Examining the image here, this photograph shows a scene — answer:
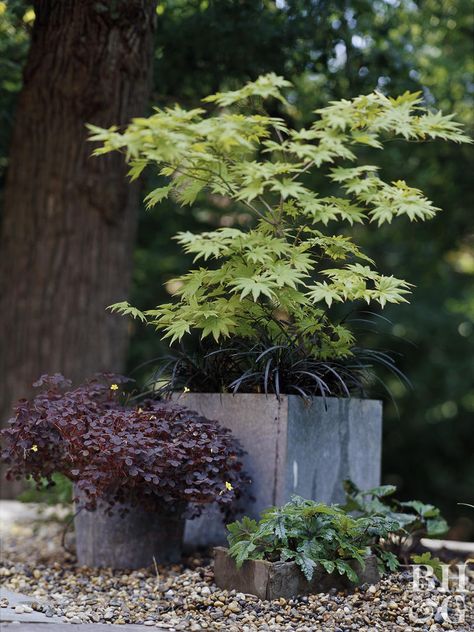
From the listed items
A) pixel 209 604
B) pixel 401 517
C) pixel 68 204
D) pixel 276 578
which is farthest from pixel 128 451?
pixel 68 204

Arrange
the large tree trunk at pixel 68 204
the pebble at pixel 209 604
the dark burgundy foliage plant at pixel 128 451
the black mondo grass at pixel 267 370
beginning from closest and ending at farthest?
the pebble at pixel 209 604, the dark burgundy foliage plant at pixel 128 451, the black mondo grass at pixel 267 370, the large tree trunk at pixel 68 204

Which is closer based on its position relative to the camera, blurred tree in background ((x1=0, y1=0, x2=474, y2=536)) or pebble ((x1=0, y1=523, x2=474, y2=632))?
pebble ((x1=0, y1=523, x2=474, y2=632))

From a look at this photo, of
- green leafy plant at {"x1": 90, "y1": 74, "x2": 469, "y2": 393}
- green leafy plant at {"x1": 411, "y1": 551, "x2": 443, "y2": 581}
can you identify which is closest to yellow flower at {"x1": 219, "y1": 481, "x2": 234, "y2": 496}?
green leafy plant at {"x1": 90, "y1": 74, "x2": 469, "y2": 393}

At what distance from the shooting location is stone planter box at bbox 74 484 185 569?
14.5ft

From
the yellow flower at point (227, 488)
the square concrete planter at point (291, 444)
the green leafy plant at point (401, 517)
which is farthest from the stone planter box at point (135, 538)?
the green leafy plant at point (401, 517)

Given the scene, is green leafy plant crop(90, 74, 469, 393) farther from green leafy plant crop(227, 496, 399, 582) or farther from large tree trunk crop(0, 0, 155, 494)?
large tree trunk crop(0, 0, 155, 494)

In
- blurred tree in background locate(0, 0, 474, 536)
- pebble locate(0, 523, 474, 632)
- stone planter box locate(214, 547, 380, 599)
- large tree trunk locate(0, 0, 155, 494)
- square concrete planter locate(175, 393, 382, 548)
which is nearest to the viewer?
pebble locate(0, 523, 474, 632)

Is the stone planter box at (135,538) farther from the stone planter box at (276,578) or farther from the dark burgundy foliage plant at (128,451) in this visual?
the stone planter box at (276,578)

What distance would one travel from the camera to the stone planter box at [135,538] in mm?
4426

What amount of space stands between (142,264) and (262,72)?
12.9ft

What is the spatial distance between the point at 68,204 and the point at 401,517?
346 centimetres

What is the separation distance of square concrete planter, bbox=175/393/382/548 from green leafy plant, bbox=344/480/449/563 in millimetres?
196

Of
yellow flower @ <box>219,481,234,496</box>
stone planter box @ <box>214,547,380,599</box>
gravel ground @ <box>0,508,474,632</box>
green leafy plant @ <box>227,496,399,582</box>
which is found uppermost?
yellow flower @ <box>219,481,234,496</box>

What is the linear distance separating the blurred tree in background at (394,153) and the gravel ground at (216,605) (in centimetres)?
157
